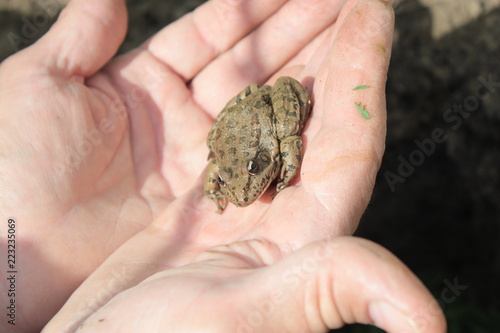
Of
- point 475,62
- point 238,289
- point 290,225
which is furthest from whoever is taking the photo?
point 475,62

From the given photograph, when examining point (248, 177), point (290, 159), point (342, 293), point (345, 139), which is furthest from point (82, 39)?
point (342, 293)

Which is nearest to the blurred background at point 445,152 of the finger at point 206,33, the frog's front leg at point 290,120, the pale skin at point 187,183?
the pale skin at point 187,183

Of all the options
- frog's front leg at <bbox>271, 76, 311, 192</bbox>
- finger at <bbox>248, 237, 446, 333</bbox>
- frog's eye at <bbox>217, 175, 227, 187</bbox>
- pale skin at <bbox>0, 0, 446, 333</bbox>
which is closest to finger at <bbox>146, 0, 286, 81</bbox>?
pale skin at <bbox>0, 0, 446, 333</bbox>

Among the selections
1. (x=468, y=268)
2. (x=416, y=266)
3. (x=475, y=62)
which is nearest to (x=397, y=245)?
(x=416, y=266)

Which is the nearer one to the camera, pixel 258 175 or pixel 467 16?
pixel 258 175

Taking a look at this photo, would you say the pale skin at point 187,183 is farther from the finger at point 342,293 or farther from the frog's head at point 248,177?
the frog's head at point 248,177

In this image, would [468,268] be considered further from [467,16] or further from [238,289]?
[238,289]

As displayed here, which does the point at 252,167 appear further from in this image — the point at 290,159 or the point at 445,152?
the point at 445,152
